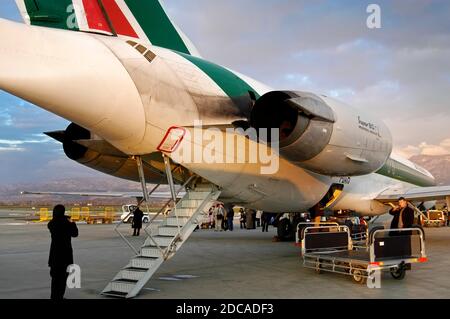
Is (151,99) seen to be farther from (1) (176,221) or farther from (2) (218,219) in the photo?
(2) (218,219)

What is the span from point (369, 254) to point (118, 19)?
7.22 meters

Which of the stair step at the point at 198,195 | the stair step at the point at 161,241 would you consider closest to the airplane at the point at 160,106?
the stair step at the point at 198,195

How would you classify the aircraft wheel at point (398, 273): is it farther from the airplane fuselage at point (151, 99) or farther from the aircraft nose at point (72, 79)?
the aircraft nose at point (72, 79)

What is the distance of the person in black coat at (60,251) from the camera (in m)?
7.34

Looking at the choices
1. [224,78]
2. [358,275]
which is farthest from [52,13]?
[358,275]

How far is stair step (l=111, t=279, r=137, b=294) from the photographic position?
7.98 meters

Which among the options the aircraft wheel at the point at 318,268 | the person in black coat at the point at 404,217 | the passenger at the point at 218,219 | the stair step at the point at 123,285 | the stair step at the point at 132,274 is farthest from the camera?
the passenger at the point at 218,219

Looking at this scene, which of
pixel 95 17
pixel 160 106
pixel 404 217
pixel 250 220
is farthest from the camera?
pixel 250 220

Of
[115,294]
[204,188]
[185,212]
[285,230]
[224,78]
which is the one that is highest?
[224,78]

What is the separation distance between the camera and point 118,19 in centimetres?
972

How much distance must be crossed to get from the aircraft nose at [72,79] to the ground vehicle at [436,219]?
2863 cm

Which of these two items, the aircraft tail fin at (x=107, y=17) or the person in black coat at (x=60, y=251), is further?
→ the aircraft tail fin at (x=107, y=17)
